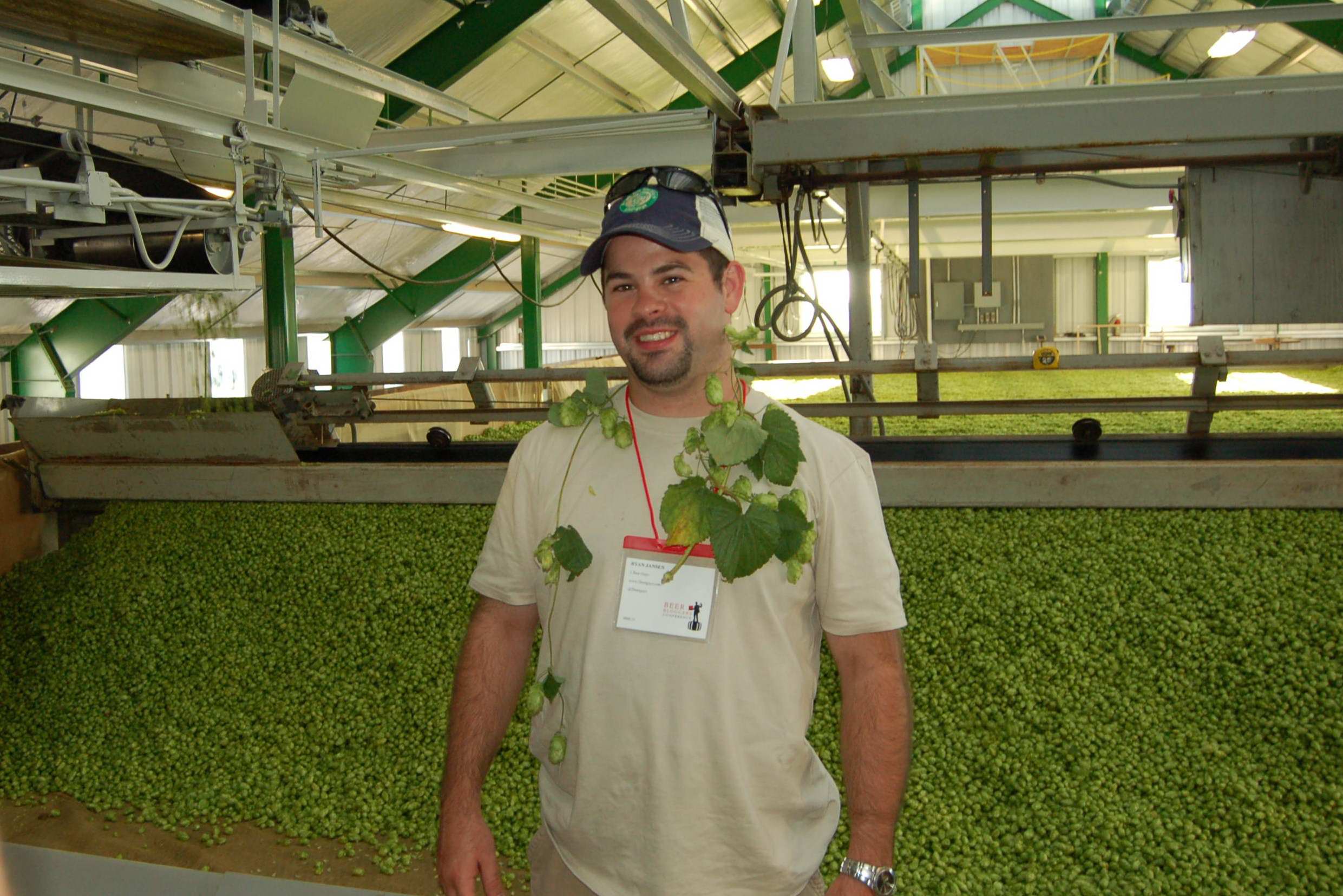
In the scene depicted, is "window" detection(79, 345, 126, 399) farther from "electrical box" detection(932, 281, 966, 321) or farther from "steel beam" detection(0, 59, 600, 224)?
"electrical box" detection(932, 281, 966, 321)

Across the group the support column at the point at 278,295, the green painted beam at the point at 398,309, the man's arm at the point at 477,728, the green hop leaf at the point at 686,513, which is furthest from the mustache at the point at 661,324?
the green painted beam at the point at 398,309

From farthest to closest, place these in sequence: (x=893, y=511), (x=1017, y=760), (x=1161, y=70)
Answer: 1. (x=1161, y=70)
2. (x=893, y=511)
3. (x=1017, y=760)

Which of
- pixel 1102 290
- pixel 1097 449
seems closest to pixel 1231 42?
pixel 1097 449

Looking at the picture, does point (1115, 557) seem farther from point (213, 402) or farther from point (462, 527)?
point (213, 402)

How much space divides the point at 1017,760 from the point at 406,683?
1.69m

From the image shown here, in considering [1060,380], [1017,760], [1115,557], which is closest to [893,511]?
[1115,557]

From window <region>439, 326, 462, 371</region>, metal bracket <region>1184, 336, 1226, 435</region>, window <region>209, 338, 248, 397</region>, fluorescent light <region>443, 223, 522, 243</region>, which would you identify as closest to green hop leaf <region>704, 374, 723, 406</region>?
metal bracket <region>1184, 336, 1226, 435</region>

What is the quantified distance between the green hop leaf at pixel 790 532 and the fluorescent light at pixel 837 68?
30.7 feet

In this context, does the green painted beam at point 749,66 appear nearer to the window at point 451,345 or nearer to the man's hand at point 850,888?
the window at point 451,345

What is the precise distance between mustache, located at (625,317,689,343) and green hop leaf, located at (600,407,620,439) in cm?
11

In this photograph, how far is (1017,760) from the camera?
2.38 m

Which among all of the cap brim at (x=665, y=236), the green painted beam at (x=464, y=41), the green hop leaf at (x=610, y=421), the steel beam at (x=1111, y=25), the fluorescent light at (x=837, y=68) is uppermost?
the fluorescent light at (x=837, y=68)

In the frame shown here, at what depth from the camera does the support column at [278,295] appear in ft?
23.9

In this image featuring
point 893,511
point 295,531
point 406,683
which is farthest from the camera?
point 295,531
